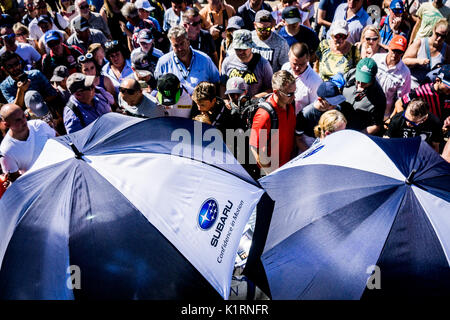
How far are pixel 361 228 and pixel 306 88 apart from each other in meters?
2.44

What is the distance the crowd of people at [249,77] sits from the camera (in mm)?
3844

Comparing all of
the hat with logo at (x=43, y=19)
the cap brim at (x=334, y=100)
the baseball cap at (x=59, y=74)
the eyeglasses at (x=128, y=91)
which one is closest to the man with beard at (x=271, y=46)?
the cap brim at (x=334, y=100)

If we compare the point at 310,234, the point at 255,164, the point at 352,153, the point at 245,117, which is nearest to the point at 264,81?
the point at 245,117

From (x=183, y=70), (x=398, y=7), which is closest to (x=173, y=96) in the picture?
(x=183, y=70)

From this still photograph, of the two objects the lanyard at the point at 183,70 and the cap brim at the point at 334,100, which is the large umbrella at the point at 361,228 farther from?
the lanyard at the point at 183,70

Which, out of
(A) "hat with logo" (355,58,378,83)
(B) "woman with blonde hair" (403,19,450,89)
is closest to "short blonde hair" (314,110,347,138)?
(A) "hat with logo" (355,58,378,83)

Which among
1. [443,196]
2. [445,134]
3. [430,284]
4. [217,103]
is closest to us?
[430,284]

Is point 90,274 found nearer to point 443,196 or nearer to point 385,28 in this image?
point 443,196

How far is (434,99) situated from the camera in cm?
430

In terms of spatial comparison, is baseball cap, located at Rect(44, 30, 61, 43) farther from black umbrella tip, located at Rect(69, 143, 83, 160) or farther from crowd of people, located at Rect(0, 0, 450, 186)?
black umbrella tip, located at Rect(69, 143, 83, 160)

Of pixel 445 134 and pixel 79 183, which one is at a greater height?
pixel 445 134

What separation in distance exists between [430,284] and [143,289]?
161 cm

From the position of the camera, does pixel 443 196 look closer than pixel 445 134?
Yes

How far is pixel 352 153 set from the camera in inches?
110
